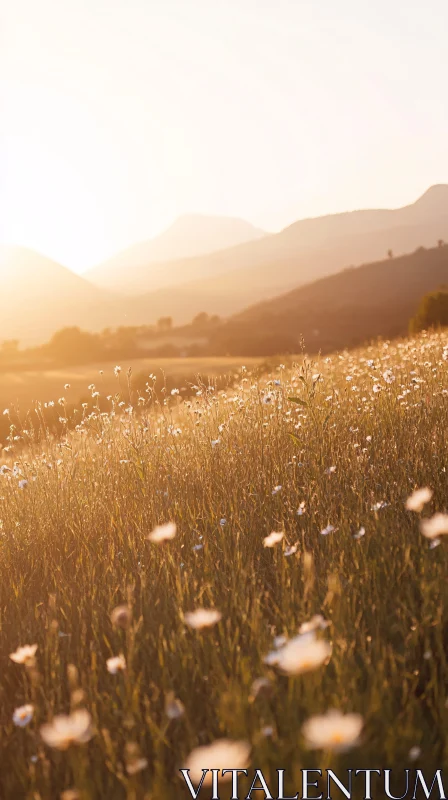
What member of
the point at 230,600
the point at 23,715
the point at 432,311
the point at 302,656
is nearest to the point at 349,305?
the point at 432,311

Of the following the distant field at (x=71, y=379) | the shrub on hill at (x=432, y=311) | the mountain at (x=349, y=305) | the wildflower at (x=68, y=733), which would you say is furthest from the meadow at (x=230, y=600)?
the mountain at (x=349, y=305)

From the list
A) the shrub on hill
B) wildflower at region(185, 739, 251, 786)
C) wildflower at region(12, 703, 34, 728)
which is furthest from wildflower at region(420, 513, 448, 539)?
the shrub on hill

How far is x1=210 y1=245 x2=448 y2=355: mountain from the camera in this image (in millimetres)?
54906

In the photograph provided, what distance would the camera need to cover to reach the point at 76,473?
15.8ft

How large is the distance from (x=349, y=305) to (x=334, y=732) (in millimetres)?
68212

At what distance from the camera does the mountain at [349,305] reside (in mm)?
54906

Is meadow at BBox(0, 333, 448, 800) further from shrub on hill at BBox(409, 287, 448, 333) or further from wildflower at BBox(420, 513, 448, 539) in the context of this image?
shrub on hill at BBox(409, 287, 448, 333)

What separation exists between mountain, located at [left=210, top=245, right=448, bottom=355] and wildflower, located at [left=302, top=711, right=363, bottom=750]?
41.8 metres

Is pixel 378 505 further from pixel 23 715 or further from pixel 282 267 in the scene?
pixel 282 267

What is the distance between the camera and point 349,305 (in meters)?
67.2

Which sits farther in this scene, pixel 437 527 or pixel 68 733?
pixel 437 527

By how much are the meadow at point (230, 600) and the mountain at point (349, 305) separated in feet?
127

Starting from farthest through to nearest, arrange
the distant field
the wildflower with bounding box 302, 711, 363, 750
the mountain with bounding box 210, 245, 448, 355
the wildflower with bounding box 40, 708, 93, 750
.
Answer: the mountain with bounding box 210, 245, 448, 355 → the distant field → the wildflower with bounding box 40, 708, 93, 750 → the wildflower with bounding box 302, 711, 363, 750

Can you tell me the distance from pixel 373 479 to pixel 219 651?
160cm
